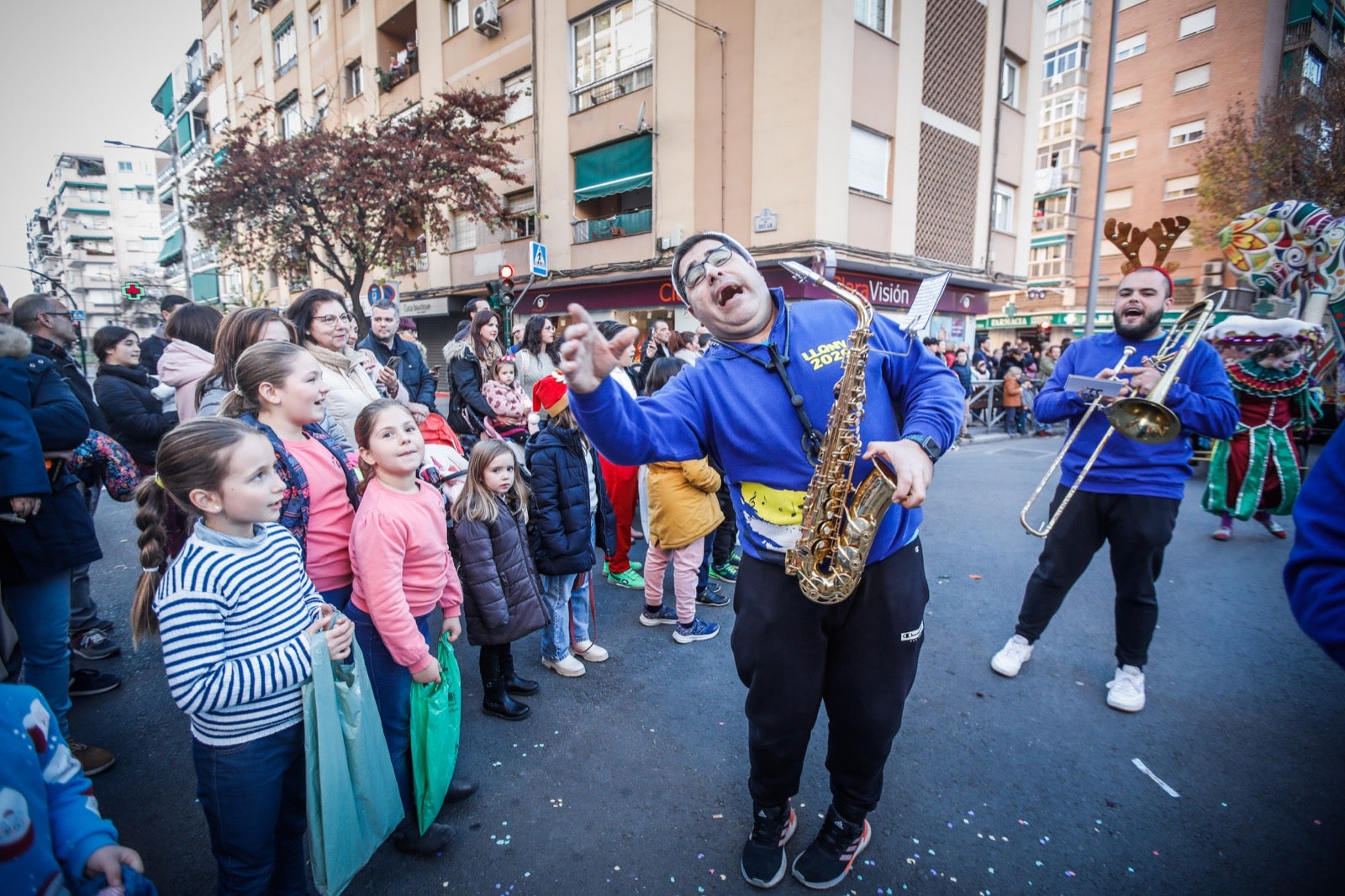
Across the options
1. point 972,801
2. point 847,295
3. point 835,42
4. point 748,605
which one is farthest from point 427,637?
point 835,42

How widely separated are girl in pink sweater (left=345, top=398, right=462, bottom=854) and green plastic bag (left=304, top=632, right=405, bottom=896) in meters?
0.23

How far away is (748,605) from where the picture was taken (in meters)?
2.02

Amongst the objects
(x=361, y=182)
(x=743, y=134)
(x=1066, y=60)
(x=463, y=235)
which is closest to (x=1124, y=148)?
(x=1066, y=60)

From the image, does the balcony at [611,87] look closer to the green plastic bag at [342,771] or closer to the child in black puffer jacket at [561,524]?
the child in black puffer jacket at [561,524]

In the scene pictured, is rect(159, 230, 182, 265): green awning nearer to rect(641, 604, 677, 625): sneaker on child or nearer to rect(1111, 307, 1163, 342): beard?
rect(641, 604, 677, 625): sneaker on child

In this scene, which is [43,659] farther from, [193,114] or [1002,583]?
[193,114]

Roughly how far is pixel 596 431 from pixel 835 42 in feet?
39.9

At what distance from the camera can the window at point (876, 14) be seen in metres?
11.6

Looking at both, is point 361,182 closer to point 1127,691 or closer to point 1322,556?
point 1127,691

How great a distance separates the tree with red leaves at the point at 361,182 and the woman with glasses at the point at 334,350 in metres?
11.5

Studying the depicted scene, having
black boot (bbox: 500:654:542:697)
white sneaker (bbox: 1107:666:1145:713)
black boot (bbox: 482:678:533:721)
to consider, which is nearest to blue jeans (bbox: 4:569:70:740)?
black boot (bbox: 482:678:533:721)

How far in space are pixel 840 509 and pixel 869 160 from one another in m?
12.4

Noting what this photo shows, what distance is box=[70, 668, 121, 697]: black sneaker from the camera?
10.5 feet

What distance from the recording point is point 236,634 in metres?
1.60
